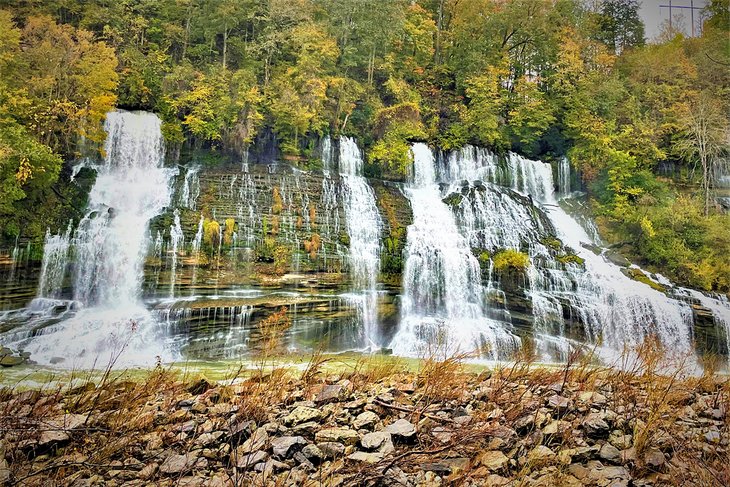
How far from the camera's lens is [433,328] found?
6.26 m

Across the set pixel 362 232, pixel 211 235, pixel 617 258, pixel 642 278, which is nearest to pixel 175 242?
pixel 211 235

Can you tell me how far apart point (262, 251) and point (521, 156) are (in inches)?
210

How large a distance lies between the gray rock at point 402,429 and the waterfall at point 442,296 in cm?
369

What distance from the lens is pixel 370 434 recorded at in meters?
2.02

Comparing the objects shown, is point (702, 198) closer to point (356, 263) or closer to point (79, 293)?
point (356, 263)

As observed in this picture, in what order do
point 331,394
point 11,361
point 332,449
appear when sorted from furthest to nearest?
1. point 11,361
2. point 331,394
3. point 332,449

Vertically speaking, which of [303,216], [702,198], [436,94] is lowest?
[303,216]

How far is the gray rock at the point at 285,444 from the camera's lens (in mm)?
1907

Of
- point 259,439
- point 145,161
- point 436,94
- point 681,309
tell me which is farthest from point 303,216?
point 681,309

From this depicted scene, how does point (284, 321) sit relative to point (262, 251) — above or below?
below

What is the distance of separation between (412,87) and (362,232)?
3.42 metres

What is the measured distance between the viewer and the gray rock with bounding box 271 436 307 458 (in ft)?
6.26

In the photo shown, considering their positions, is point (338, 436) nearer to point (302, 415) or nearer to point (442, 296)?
point (302, 415)

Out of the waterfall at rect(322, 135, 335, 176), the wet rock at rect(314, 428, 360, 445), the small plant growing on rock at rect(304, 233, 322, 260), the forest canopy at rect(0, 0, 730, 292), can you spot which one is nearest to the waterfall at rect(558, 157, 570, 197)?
the forest canopy at rect(0, 0, 730, 292)
